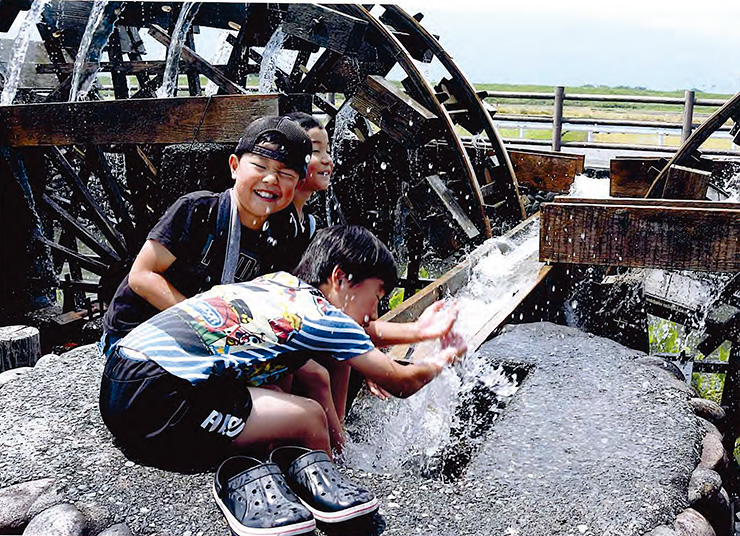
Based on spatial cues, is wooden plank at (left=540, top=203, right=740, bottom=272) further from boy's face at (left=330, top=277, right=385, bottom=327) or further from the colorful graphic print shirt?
the colorful graphic print shirt

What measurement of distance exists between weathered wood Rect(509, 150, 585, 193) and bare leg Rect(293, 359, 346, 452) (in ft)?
17.8

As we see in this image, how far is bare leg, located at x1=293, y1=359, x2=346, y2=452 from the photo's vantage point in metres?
2.61

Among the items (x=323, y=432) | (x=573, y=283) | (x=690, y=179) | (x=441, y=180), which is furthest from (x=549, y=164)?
(x=323, y=432)

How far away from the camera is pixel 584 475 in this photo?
2475 mm

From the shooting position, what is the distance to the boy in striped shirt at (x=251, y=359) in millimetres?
2248

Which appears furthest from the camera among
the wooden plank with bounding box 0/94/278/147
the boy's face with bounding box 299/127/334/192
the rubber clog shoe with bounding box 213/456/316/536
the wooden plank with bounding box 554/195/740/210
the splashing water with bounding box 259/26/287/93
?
the splashing water with bounding box 259/26/287/93

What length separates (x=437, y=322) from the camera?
2.44 m

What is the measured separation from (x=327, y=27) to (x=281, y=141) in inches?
175

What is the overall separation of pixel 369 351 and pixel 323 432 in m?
0.34

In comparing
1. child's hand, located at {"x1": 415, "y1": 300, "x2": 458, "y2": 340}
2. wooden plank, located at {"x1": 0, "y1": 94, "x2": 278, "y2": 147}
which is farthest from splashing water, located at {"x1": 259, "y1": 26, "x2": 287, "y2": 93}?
child's hand, located at {"x1": 415, "y1": 300, "x2": 458, "y2": 340}

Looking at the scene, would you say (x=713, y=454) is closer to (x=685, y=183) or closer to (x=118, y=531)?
(x=118, y=531)

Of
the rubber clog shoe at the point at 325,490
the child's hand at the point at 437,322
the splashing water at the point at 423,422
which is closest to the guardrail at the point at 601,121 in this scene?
the splashing water at the point at 423,422

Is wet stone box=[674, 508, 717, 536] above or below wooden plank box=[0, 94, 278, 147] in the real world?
below

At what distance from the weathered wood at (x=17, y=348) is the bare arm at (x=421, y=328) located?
2.23 metres
